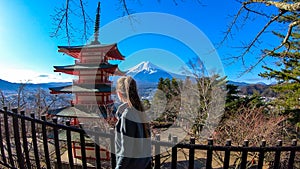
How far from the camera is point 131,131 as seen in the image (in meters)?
1.54

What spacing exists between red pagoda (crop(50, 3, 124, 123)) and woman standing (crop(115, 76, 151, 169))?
9.85 m

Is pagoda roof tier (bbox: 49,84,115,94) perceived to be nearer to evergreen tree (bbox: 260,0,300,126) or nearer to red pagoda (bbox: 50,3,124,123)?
red pagoda (bbox: 50,3,124,123)

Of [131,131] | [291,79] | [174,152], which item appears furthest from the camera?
[291,79]

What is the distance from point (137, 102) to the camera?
1.63 metres

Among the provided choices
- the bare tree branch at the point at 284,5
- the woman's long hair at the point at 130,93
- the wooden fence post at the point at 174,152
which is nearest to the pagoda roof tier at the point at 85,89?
the bare tree branch at the point at 284,5

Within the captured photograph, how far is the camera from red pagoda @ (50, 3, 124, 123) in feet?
37.8

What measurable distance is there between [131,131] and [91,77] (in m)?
11.1

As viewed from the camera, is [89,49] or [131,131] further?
[89,49]

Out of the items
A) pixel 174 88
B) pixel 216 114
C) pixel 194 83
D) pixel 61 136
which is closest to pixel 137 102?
pixel 61 136

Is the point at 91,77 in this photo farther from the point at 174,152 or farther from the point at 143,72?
the point at 174,152

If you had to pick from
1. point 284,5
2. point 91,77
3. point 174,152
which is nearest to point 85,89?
point 91,77

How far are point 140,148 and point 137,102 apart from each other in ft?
1.20

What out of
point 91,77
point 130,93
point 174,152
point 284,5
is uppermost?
point 284,5

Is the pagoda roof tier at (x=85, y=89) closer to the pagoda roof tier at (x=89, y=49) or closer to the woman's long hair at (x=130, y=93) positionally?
the pagoda roof tier at (x=89, y=49)
